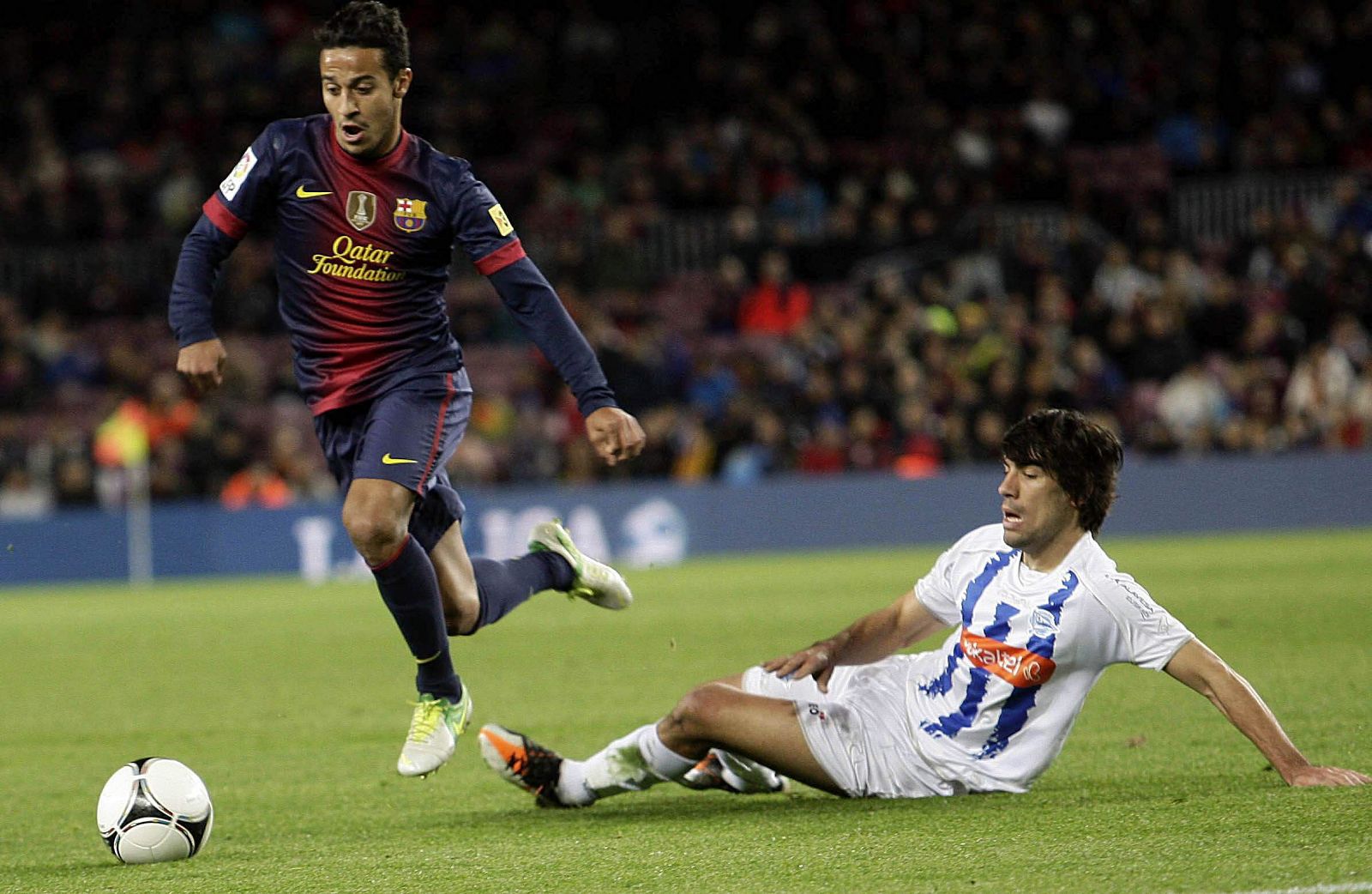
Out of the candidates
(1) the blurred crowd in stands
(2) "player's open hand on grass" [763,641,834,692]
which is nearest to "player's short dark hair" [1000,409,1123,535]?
(2) "player's open hand on grass" [763,641,834,692]

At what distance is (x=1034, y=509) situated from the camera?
479 cm

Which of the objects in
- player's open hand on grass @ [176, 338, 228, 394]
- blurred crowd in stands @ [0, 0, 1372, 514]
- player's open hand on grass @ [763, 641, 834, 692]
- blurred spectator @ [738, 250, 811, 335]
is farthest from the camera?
blurred spectator @ [738, 250, 811, 335]

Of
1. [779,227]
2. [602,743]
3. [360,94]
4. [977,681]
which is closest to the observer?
[977,681]

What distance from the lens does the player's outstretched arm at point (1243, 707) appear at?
15.2ft

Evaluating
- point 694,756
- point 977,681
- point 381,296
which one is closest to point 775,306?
point 381,296

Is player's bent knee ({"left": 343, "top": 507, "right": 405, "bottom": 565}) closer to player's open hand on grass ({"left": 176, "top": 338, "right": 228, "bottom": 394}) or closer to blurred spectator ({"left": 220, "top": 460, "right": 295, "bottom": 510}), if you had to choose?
player's open hand on grass ({"left": 176, "top": 338, "right": 228, "bottom": 394})

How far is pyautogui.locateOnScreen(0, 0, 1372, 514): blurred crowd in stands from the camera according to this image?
57.4 feet

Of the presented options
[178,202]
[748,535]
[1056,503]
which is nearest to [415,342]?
[1056,503]

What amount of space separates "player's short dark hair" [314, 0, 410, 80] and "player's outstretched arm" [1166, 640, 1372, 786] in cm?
276

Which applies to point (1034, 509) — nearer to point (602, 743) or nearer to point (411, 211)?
point (411, 211)

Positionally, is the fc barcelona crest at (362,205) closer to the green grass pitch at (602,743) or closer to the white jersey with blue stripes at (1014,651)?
the green grass pitch at (602,743)

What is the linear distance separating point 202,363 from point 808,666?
6.33ft

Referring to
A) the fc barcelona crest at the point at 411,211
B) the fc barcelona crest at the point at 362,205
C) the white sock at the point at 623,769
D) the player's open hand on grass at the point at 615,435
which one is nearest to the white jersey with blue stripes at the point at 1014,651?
the white sock at the point at 623,769

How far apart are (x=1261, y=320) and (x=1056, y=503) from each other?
13874 mm
